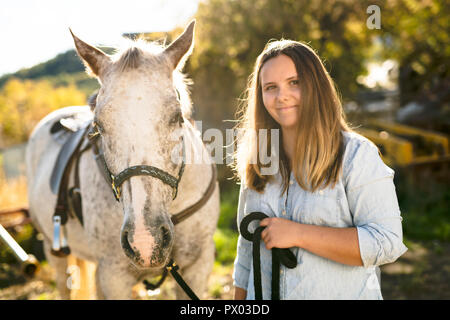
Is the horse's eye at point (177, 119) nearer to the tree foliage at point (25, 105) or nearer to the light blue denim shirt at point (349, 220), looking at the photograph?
the light blue denim shirt at point (349, 220)

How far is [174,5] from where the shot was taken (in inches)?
268

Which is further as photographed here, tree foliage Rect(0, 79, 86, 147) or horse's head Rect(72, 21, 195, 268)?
tree foliage Rect(0, 79, 86, 147)

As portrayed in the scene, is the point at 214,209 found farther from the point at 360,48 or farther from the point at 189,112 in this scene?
the point at 360,48

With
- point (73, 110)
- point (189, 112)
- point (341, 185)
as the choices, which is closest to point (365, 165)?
point (341, 185)

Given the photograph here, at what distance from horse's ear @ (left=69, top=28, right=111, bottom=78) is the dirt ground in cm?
222

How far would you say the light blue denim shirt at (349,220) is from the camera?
130cm

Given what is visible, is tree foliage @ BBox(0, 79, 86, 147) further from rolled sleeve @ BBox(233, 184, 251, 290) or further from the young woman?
the young woman

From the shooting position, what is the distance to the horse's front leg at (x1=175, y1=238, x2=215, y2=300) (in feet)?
7.74

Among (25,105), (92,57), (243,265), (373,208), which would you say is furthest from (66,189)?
(25,105)

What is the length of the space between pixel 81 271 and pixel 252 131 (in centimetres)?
269

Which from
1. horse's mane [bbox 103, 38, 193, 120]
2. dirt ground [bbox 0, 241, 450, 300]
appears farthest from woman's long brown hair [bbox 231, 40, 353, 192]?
dirt ground [bbox 0, 241, 450, 300]

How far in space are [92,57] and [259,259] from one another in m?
1.32

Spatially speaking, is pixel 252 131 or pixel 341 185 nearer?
pixel 341 185

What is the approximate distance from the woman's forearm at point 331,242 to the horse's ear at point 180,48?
1.10 meters
